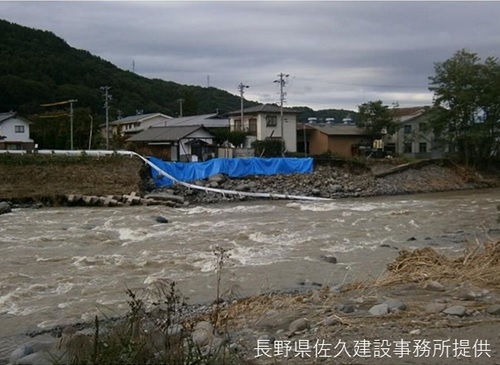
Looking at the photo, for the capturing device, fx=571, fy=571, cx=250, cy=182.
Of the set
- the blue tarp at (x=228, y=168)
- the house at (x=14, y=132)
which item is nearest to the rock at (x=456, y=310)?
the blue tarp at (x=228, y=168)

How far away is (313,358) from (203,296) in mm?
4823

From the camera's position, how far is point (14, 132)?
43.5 m

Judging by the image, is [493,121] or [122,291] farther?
[493,121]

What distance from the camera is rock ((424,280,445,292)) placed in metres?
6.37

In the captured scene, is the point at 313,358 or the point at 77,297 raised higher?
the point at 313,358

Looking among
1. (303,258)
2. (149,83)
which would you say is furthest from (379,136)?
(149,83)

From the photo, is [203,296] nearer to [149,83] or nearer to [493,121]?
[493,121]

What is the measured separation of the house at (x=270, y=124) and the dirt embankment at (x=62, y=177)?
15515 millimetres

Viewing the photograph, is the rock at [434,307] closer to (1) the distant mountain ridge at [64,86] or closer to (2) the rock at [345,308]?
(2) the rock at [345,308]

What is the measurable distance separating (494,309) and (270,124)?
37.8 m

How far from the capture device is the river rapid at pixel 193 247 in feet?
29.2

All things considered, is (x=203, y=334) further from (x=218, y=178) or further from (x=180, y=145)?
(x=180, y=145)

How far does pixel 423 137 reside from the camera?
4272 centimetres
